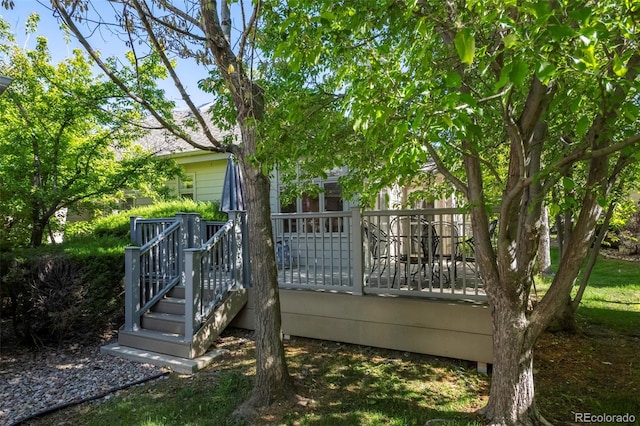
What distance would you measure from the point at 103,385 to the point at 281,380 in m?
2.11

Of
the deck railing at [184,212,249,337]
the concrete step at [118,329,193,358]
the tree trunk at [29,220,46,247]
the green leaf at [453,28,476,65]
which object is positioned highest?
the green leaf at [453,28,476,65]

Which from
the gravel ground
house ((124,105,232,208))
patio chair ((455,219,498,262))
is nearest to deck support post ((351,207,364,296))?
patio chair ((455,219,498,262))

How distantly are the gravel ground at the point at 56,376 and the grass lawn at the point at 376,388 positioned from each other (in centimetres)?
32

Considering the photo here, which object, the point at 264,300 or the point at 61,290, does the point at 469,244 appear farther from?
the point at 61,290

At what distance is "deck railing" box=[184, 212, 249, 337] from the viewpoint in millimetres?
4992

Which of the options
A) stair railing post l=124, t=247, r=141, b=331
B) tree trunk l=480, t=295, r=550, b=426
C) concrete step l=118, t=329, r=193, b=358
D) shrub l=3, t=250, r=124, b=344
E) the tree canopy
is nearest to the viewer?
tree trunk l=480, t=295, r=550, b=426

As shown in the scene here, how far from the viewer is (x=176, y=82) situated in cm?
372

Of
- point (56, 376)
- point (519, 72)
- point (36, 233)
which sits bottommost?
point (56, 376)

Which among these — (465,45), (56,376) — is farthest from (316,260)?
(465,45)

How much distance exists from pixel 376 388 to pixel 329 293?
1.57 m

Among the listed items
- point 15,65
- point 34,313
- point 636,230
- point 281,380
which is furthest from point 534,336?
point 636,230

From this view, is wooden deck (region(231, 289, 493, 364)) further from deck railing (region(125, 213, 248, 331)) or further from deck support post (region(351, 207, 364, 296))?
deck railing (region(125, 213, 248, 331))

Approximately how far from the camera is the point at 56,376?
459cm

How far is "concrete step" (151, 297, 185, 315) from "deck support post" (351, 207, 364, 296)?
2.45 metres
